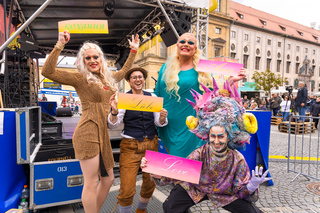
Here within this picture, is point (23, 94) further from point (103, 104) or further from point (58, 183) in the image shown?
point (103, 104)

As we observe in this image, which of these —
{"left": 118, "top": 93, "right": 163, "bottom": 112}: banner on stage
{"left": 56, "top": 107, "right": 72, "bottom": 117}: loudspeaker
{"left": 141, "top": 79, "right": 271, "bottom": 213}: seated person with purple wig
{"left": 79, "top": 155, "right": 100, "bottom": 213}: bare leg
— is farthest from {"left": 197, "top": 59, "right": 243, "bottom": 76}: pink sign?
{"left": 56, "top": 107, "right": 72, "bottom": 117}: loudspeaker

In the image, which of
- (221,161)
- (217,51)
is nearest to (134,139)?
(221,161)

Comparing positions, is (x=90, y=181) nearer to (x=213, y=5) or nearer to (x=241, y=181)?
(x=241, y=181)

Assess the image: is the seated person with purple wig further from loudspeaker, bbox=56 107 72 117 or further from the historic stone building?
Answer: the historic stone building

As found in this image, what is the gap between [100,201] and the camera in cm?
220

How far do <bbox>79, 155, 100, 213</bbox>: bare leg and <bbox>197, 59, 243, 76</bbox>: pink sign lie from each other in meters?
1.25

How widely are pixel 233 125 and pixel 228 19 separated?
35.8m

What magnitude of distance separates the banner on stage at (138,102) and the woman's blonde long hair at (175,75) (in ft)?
0.68

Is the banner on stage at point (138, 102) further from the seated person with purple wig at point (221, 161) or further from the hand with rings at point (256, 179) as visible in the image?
the hand with rings at point (256, 179)

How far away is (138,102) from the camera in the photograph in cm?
191

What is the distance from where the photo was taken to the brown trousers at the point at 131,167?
2.11 meters

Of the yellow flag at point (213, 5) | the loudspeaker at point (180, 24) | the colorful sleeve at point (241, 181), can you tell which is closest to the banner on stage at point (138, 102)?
the colorful sleeve at point (241, 181)

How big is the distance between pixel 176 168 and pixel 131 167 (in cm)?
67

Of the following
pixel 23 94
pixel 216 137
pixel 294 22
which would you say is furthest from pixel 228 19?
pixel 216 137
